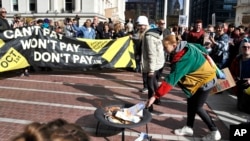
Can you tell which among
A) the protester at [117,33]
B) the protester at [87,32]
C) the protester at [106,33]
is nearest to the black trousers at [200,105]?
the protester at [87,32]

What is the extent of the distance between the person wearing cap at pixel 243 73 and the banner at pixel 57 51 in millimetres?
5111

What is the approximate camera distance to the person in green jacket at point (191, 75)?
438cm

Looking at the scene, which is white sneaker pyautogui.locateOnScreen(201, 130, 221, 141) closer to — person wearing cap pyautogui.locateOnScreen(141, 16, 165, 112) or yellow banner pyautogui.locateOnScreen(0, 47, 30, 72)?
person wearing cap pyautogui.locateOnScreen(141, 16, 165, 112)

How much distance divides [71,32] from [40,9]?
3913 centimetres

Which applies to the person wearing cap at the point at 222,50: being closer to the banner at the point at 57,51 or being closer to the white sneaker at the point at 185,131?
the banner at the point at 57,51

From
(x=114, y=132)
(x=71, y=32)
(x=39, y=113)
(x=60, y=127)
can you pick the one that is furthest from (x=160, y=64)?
(x=71, y=32)

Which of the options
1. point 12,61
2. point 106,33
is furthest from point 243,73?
point 106,33

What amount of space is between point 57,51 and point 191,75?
6275mm

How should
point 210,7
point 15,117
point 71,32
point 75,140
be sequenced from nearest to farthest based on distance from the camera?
point 75,140
point 15,117
point 71,32
point 210,7

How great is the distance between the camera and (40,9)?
50.2 metres

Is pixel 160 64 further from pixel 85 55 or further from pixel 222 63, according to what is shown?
pixel 85 55

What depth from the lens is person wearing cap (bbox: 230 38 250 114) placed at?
6.11 meters

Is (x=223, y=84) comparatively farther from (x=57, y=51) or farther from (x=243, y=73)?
(x=57, y=51)

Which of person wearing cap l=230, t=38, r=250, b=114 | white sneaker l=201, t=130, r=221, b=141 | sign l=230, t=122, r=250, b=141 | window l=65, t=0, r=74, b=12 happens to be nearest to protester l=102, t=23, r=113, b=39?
person wearing cap l=230, t=38, r=250, b=114
